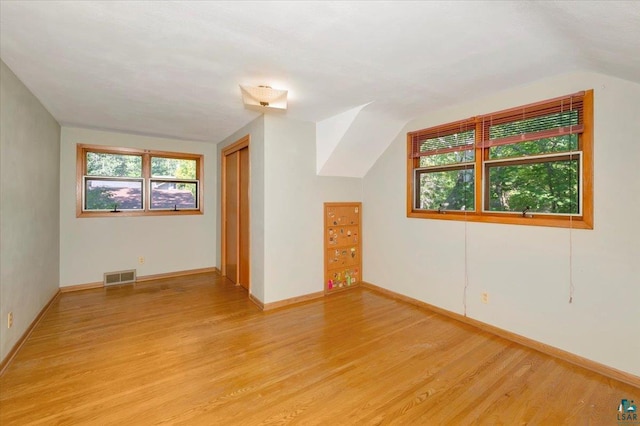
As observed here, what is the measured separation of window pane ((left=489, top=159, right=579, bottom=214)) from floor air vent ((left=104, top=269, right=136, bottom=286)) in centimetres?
519

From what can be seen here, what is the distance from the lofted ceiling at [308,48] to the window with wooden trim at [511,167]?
36 centimetres

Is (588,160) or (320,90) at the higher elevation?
(320,90)

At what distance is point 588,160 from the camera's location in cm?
236

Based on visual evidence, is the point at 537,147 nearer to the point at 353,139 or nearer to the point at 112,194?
the point at 353,139

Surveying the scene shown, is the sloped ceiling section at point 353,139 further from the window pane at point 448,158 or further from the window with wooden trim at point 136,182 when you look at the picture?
the window with wooden trim at point 136,182

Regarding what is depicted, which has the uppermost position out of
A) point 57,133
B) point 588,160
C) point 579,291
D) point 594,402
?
point 57,133

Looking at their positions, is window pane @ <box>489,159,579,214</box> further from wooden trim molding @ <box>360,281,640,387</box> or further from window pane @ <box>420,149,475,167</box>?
wooden trim molding @ <box>360,281,640,387</box>

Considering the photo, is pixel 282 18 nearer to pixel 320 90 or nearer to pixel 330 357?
pixel 320 90

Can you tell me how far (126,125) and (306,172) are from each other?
8.54 feet

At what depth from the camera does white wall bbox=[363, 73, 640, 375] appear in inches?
85.4

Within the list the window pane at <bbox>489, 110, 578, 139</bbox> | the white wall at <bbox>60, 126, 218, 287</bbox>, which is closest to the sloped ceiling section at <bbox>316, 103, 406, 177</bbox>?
the window pane at <bbox>489, 110, 578, 139</bbox>

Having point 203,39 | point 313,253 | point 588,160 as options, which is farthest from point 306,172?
point 588,160

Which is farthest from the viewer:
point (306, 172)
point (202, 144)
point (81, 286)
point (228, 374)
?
point (202, 144)

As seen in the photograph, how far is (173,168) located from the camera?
16.3 ft
